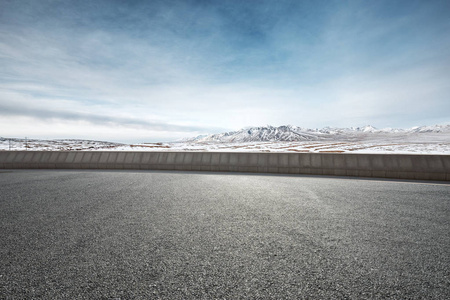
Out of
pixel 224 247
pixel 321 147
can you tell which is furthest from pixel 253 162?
pixel 321 147

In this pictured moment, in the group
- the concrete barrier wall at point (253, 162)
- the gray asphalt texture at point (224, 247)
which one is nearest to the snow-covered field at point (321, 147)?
the concrete barrier wall at point (253, 162)

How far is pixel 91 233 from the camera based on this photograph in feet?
13.6

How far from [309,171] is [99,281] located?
36.4 ft

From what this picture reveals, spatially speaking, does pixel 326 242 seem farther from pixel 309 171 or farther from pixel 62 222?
pixel 309 171

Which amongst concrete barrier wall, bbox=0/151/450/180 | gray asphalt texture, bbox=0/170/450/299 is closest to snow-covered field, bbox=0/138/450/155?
concrete barrier wall, bbox=0/151/450/180

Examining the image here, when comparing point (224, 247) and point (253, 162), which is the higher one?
point (253, 162)

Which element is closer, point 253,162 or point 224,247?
point 224,247

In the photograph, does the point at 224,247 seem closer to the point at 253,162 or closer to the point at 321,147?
the point at 253,162

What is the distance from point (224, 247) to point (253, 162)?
9786 millimetres

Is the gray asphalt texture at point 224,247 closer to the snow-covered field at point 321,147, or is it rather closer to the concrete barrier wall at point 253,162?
the concrete barrier wall at point 253,162

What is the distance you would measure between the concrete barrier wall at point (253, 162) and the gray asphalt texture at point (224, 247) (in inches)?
184

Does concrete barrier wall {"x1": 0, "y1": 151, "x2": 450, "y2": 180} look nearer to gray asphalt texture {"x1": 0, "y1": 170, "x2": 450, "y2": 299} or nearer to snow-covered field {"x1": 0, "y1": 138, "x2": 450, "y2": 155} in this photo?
gray asphalt texture {"x1": 0, "y1": 170, "x2": 450, "y2": 299}

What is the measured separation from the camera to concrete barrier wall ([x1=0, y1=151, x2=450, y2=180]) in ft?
34.9

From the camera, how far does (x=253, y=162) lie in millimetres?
13195
